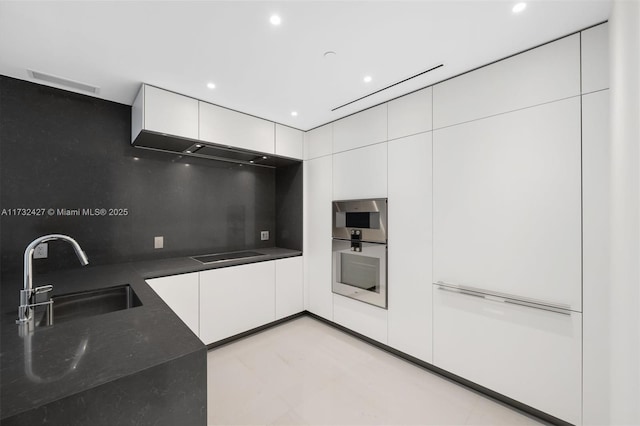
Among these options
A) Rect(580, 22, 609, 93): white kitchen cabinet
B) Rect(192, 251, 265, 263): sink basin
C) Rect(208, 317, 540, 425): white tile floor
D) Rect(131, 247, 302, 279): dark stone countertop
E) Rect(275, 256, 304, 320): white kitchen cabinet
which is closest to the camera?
Rect(580, 22, 609, 93): white kitchen cabinet

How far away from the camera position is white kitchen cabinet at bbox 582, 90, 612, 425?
1.48 m

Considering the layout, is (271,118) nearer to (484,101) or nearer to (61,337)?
(484,101)

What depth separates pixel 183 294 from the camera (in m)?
2.36

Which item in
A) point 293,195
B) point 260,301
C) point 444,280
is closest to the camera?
point 444,280

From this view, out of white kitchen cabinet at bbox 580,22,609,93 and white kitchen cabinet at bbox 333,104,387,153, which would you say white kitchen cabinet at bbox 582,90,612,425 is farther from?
white kitchen cabinet at bbox 333,104,387,153

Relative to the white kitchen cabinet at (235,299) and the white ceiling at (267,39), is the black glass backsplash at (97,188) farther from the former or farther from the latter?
the white kitchen cabinet at (235,299)

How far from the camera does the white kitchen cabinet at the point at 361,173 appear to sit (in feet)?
8.55

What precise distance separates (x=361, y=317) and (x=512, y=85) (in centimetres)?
238

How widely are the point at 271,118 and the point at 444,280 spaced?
2414 millimetres

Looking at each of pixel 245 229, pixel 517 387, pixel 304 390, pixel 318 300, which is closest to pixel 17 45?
pixel 245 229

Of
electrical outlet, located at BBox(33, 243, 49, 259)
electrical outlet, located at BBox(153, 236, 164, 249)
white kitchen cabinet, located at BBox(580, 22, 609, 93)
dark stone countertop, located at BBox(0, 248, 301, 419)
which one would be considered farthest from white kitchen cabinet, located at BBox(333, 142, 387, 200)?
electrical outlet, located at BBox(33, 243, 49, 259)

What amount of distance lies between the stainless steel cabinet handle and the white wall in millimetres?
253

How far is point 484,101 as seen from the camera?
1947 millimetres

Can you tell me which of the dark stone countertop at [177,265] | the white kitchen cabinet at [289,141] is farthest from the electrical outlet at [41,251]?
the white kitchen cabinet at [289,141]
